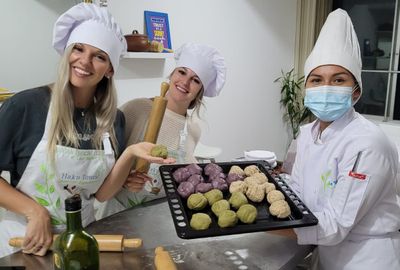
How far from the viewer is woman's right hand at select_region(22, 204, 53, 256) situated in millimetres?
1042

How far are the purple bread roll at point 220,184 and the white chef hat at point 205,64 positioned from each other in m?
Result: 0.60

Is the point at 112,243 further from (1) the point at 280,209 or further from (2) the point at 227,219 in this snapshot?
(1) the point at 280,209

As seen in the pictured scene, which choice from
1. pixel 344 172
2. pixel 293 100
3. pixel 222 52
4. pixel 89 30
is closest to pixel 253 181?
pixel 344 172

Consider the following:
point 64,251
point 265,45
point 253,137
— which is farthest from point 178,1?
point 64,251

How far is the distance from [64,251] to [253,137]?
143 inches

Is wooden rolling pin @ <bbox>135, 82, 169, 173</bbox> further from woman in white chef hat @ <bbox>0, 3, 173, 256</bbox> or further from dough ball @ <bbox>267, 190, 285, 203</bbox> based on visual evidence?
dough ball @ <bbox>267, 190, 285, 203</bbox>

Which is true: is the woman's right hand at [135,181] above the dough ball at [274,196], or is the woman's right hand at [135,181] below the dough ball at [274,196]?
below

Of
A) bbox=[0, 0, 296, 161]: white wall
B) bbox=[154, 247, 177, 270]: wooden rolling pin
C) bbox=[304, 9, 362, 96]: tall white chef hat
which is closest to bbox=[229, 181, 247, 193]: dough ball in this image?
bbox=[154, 247, 177, 270]: wooden rolling pin

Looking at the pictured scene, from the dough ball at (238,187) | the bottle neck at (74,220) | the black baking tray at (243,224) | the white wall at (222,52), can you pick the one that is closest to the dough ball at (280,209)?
the black baking tray at (243,224)

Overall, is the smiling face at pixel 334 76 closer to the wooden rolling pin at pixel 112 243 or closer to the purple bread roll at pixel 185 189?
the purple bread roll at pixel 185 189

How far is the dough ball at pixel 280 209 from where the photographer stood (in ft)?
3.42

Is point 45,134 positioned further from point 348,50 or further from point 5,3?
point 5,3

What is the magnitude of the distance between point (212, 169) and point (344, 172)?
443 millimetres

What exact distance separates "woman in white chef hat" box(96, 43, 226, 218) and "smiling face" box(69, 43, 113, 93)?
36 centimetres
